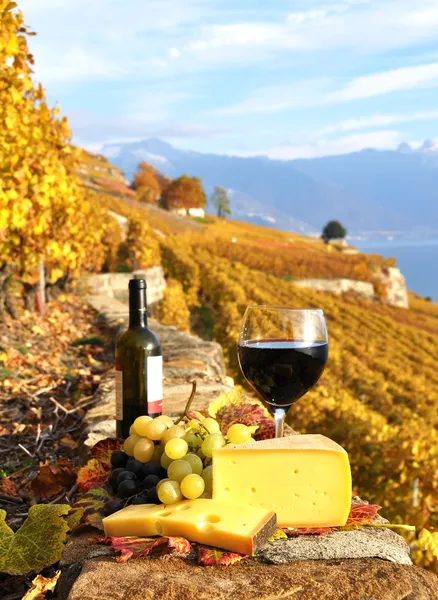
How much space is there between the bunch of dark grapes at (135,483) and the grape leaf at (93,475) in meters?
0.09

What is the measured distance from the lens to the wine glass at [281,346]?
184 centimetres

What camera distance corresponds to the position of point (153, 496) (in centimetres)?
148

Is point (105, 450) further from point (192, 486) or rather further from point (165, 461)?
point (192, 486)

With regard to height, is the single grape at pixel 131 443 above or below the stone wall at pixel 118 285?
above

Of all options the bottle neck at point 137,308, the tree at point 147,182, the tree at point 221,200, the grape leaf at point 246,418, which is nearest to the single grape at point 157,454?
the grape leaf at point 246,418

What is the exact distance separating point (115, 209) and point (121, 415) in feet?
112

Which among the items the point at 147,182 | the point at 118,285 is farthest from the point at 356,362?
the point at 147,182

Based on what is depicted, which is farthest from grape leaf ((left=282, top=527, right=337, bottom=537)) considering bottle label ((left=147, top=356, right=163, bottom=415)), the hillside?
the hillside

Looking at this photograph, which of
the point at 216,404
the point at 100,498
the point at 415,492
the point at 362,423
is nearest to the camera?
the point at 100,498

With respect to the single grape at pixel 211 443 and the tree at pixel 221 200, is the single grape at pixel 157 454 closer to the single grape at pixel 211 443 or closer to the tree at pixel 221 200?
the single grape at pixel 211 443

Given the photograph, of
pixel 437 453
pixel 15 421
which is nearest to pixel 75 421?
pixel 15 421

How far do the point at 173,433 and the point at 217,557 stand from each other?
393 mm

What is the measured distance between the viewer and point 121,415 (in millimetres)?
2168

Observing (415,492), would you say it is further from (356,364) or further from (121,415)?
(356,364)
